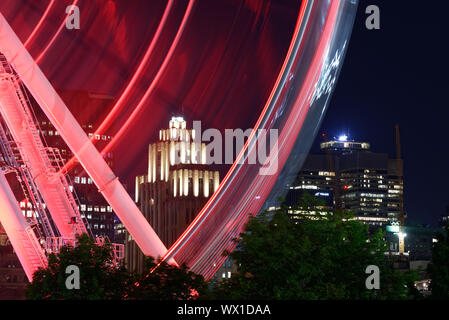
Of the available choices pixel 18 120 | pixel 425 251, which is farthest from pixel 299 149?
pixel 425 251

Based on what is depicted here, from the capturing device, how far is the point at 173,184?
163 meters

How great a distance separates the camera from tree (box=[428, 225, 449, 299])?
129 ft

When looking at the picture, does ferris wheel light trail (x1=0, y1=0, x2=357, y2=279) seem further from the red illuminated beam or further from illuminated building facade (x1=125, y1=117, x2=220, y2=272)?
illuminated building facade (x1=125, y1=117, x2=220, y2=272)

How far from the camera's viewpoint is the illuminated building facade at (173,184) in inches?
6265

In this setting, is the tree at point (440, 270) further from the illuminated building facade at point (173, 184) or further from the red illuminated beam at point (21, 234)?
the illuminated building facade at point (173, 184)

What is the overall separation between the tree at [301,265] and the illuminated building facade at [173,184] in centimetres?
12036

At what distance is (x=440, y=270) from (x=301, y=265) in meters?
12.9

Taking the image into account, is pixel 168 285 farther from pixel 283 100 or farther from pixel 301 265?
pixel 283 100

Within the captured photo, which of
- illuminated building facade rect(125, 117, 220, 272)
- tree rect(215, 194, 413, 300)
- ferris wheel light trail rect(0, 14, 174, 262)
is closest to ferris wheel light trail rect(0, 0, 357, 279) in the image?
ferris wheel light trail rect(0, 14, 174, 262)

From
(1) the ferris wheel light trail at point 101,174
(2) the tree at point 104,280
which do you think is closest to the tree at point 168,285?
(2) the tree at point 104,280

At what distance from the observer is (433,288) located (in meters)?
40.2

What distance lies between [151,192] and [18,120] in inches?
5410

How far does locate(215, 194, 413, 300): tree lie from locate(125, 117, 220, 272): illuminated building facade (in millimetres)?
120362

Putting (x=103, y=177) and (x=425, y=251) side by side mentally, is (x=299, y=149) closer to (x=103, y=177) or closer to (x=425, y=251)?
(x=103, y=177)
